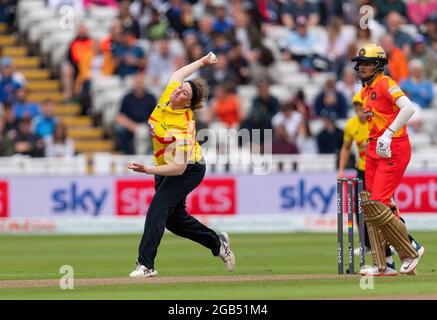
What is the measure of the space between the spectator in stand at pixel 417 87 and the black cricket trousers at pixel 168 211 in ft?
44.4

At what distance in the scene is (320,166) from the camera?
80.4ft

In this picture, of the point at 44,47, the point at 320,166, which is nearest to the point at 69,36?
the point at 44,47

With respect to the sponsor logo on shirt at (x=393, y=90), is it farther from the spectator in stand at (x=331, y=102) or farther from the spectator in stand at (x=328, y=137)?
the spectator in stand at (x=331, y=102)

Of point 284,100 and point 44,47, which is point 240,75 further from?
point 44,47

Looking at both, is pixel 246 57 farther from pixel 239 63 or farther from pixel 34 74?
pixel 34 74

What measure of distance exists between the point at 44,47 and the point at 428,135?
8.37m

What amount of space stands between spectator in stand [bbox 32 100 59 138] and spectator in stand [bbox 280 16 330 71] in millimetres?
5451

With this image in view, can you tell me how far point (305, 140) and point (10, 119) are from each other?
5742 millimetres

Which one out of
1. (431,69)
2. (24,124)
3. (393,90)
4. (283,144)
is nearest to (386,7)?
(431,69)

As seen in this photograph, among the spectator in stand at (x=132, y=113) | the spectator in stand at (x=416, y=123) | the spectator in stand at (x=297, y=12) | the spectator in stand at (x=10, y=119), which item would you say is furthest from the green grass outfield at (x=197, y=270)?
the spectator in stand at (x=297, y=12)

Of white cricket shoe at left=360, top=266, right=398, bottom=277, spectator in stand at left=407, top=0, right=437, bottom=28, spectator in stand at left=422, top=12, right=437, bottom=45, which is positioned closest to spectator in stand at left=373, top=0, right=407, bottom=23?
spectator in stand at left=407, top=0, right=437, bottom=28

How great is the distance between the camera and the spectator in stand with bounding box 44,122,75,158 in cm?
2467

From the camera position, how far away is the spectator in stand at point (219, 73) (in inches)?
1043
